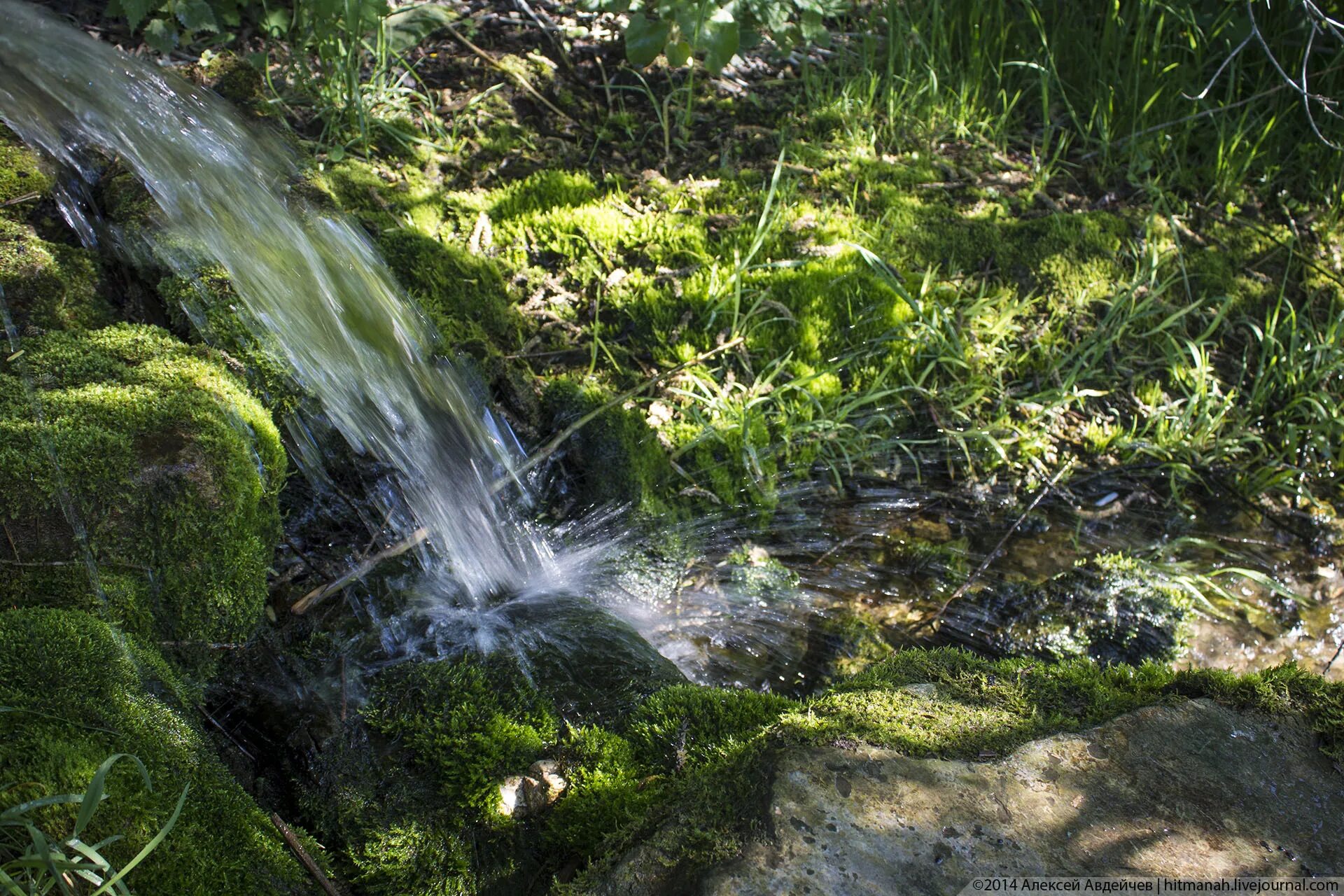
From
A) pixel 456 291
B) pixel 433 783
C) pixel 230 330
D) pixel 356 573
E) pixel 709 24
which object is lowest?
pixel 433 783

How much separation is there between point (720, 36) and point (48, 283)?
9.80 feet

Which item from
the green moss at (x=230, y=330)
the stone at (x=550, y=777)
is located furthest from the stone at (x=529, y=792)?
the green moss at (x=230, y=330)

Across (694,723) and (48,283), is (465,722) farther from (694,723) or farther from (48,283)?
(48,283)

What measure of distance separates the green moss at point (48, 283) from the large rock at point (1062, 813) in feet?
8.11

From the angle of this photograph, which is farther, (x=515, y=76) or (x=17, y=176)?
(x=515, y=76)

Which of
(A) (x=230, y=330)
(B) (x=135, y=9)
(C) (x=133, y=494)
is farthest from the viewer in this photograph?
(B) (x=135, y=9)

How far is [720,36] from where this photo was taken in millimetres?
4262

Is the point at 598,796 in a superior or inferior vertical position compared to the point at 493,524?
inferior

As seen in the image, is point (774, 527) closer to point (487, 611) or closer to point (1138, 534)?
point (487, 611)

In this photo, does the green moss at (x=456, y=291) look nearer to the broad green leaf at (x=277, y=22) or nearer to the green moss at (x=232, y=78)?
the green moss at (x=232, y=78)

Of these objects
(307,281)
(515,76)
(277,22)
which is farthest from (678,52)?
(307,281)

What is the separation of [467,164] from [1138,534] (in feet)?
11.8

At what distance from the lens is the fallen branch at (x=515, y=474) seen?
8.92 ft

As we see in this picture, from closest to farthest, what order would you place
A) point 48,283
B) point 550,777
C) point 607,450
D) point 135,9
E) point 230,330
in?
point 550,777
point 48,283
point 230,330
point 607,450
point 135,9
